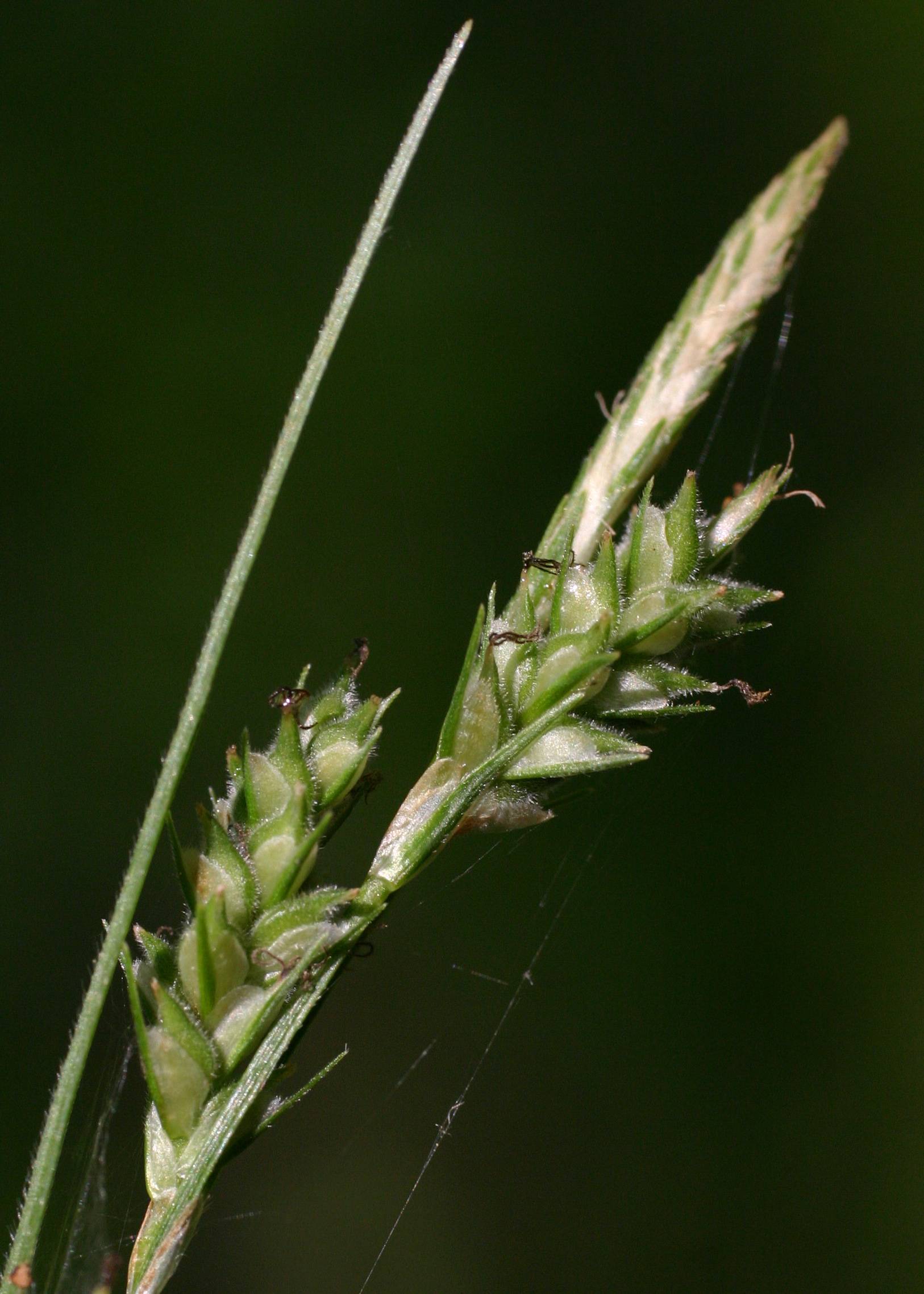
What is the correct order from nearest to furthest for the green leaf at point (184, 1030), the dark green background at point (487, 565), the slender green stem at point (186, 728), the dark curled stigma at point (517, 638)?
the slender green stem at point (186, 728)
the green leaf at point (184, 1030)
the dark curled stigma at point (517, 638)
the dark green background at point (487, 565)

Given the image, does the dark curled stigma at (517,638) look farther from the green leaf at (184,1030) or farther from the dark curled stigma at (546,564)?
the green leaf at (184,1030)

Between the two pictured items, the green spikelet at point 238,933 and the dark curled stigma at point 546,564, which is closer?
the green spikelet at point 238,933

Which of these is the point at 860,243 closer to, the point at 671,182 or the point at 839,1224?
the point at 671,182

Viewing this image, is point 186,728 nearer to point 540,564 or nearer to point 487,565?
point 540,564

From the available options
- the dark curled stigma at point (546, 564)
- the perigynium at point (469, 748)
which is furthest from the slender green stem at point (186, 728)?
the dark curled stigma at point (546, 564)

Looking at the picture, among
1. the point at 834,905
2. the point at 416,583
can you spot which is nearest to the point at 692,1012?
the point at 834,905

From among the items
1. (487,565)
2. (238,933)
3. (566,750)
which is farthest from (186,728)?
(487,565)
